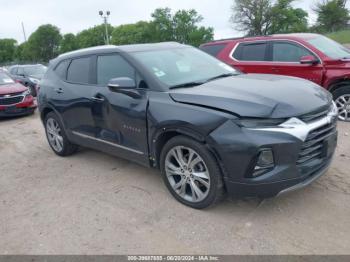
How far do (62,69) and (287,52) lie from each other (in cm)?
447

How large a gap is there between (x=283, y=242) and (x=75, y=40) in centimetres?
8739

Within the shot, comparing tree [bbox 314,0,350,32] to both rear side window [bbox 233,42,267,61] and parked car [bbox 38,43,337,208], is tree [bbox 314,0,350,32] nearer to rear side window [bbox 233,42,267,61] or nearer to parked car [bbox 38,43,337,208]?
rear side window [bbox 233,42,267,61]

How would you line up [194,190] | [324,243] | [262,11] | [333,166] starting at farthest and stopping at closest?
[262,11]
[333,166]
[194,190]
[324,243]

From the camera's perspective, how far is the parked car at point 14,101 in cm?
1005

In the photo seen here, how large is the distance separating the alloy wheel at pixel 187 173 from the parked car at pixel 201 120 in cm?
1

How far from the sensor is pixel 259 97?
3.37m

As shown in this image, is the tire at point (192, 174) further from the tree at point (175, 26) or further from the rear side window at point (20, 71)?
the tree at point (175, 26)

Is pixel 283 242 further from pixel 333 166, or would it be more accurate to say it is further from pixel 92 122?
pixel 92 122

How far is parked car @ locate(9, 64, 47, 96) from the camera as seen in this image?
14.6m

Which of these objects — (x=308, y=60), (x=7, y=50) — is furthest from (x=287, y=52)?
(x=7, y=50)

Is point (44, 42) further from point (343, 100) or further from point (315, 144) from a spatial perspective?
point (315, 144)

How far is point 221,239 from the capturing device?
127 inches

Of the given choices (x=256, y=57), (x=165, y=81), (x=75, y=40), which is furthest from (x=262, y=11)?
(x=165, y=81)

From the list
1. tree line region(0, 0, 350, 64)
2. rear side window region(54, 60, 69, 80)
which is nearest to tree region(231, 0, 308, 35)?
tree line region(0, 0, 350, 64)
